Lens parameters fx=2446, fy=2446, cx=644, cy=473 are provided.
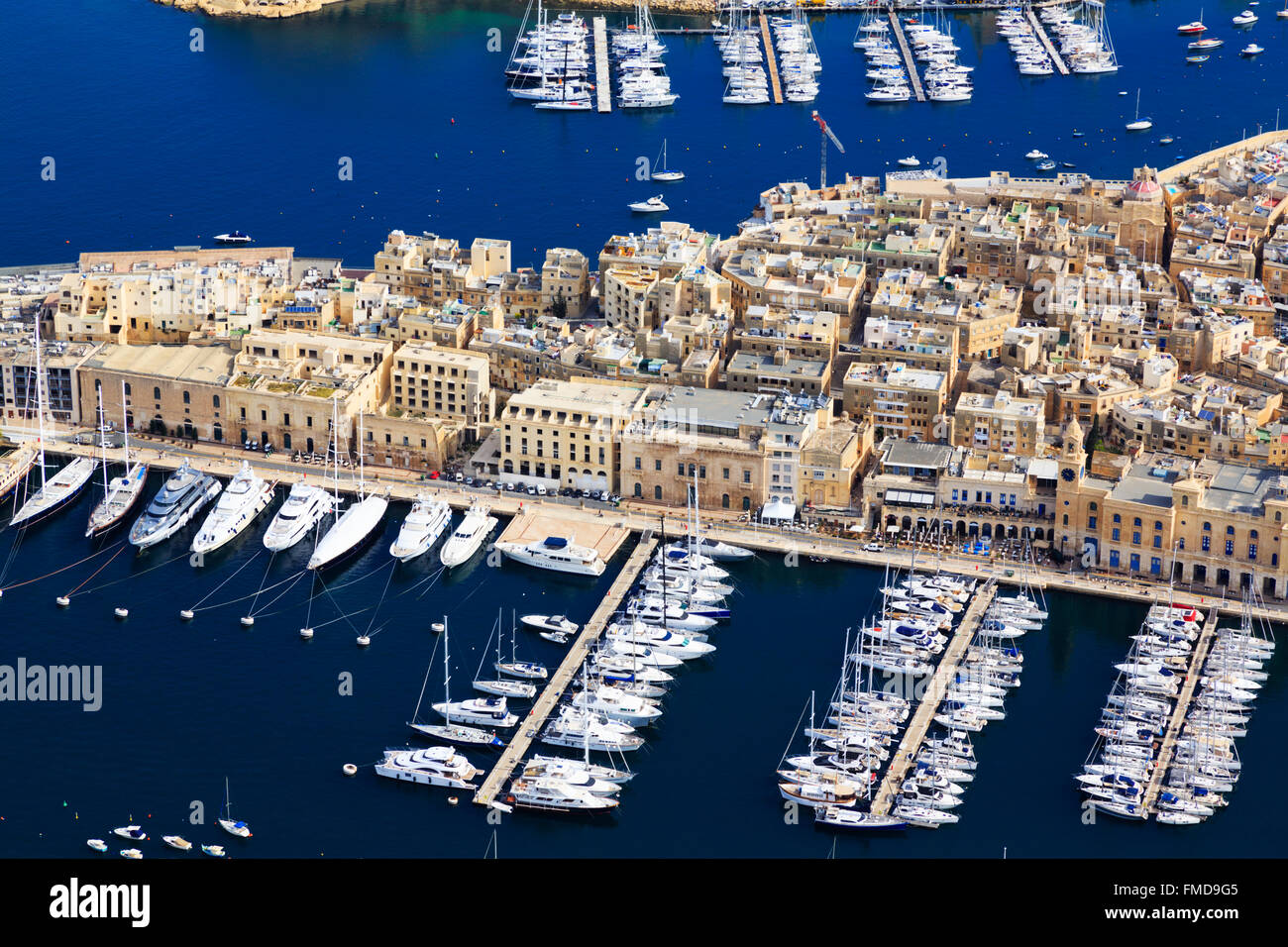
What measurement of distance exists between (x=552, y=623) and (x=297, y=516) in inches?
715

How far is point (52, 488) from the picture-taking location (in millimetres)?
133000

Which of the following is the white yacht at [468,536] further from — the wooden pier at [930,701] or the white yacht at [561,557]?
the wooden pier at [930,701]

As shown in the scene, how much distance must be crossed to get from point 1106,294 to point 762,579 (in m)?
37.2

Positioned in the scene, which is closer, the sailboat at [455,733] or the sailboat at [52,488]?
the sailboat at [455,733]

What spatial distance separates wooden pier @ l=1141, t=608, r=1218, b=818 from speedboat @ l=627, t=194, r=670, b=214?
2738 inches

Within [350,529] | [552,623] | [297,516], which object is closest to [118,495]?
[297,516]

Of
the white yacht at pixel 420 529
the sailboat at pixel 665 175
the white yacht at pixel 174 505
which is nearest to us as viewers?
the white yacht at pixel 420 529

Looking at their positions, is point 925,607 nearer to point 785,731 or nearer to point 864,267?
point 785,731

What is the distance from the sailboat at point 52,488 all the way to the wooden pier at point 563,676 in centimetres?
3148

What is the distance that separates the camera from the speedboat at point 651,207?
583ft

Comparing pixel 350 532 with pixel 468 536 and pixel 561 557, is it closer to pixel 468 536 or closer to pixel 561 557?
pixel 468 536

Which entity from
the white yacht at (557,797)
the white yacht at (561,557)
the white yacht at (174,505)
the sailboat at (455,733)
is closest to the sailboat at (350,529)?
the white yacht at (174,505)

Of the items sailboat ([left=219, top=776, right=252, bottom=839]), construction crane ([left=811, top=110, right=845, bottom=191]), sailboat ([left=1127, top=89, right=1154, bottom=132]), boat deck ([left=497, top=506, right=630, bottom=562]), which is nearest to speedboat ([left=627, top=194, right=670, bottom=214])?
construction crane ([left=811, top=110, right=845, bottom=191])

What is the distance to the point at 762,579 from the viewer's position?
124 metres
